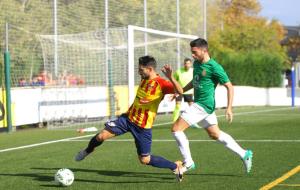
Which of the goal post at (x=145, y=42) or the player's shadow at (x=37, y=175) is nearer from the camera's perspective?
the player's shadow at (x=37, y=175)

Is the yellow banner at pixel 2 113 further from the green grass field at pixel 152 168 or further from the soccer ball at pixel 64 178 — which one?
the soccer ball at pixel 64 178

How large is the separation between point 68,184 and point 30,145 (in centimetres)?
664

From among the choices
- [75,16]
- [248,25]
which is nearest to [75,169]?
[75,16]

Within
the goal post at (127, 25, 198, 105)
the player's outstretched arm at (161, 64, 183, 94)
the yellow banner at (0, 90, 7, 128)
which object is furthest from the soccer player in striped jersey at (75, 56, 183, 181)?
the goal post at (127, 25, 198, 105)

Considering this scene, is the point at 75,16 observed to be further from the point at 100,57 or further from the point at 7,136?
the point at 7,136

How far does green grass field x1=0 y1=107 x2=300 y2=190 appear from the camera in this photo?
956 cm

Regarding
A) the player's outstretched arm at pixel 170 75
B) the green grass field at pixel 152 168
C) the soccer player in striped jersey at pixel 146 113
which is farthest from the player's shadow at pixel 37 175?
the player's outstretched arm at pixel 170 75

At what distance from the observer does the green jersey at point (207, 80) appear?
10078mm

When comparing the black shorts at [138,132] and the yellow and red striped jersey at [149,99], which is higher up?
the yellow and red striped jersey at [149,99]

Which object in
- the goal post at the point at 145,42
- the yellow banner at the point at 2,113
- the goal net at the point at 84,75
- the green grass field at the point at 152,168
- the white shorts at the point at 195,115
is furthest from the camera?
the goal net at the point at 84,75

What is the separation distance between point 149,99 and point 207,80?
3.14 feet

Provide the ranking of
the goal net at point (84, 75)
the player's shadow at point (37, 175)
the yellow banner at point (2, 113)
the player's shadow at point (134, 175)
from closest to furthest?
the player's shadow at point (134, 175)
the player's shadow at point (37, 175)
the yellow banner at point (2, 113)
the goal net at point (84, 75)

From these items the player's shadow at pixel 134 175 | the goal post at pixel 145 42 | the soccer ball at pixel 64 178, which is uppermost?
the goal post at pixel 145 42

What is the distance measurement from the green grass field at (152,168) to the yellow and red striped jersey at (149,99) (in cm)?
86
